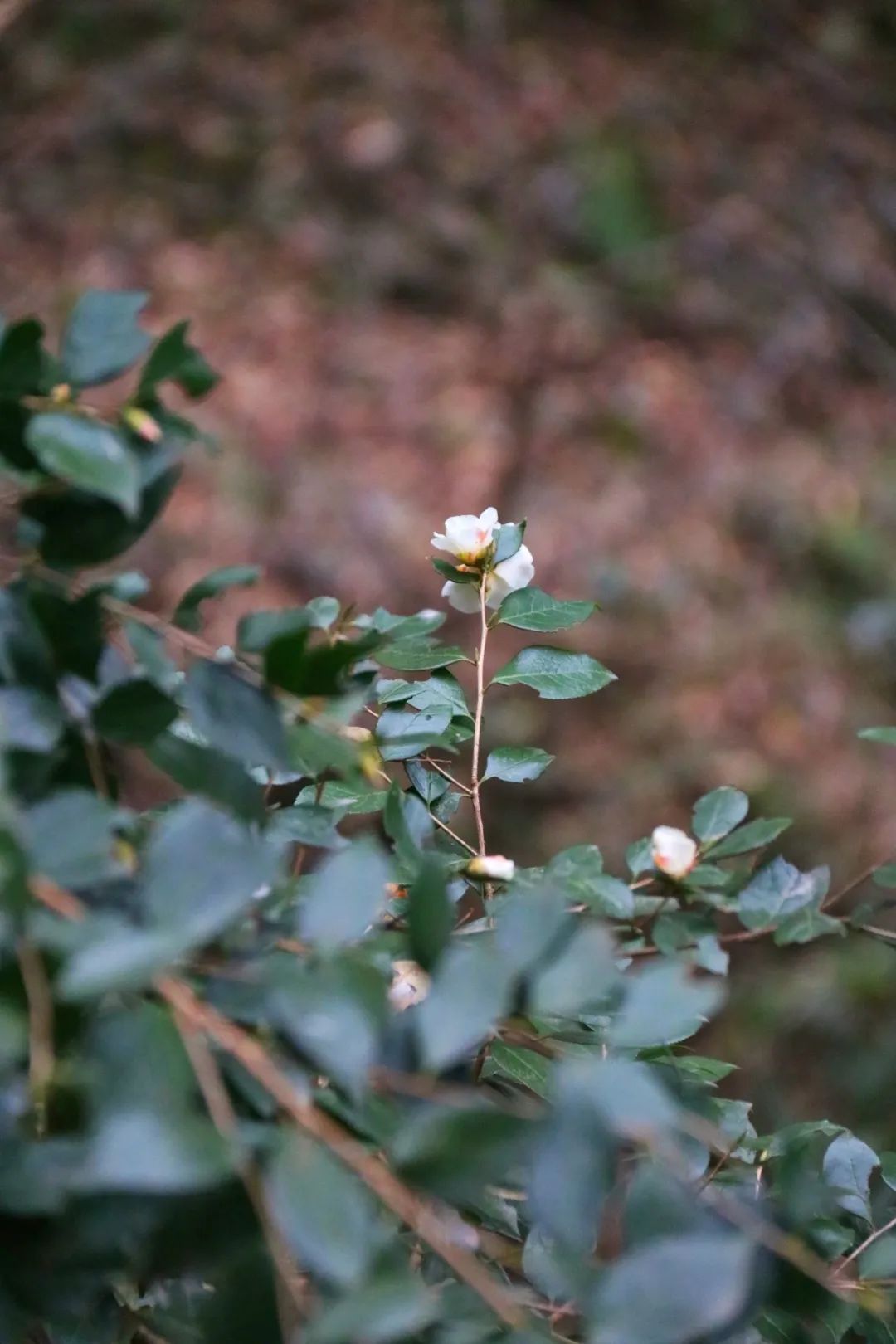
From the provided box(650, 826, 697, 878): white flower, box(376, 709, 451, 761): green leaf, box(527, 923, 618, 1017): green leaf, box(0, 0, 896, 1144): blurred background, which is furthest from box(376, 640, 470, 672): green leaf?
box(0, 0, 896, 1144): blurred background

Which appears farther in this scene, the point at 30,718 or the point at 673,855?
the point at 673,855

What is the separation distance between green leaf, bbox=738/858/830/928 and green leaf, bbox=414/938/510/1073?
1.04 feet

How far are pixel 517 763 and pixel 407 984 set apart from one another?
20 centimetres

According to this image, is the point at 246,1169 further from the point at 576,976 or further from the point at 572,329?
the point at 572,329

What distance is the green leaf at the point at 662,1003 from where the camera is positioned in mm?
326

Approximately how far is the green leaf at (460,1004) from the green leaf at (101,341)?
23 cm

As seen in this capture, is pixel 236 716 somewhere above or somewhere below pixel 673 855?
above

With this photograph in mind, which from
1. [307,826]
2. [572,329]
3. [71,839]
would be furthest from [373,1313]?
[572,329]

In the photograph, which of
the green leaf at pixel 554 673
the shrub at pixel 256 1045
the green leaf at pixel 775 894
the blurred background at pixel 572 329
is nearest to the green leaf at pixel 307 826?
the shrub at pixel 256 1045

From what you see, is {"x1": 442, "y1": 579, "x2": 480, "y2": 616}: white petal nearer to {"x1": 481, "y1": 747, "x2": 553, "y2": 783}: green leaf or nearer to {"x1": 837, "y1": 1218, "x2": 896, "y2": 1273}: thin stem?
{"x1": 481, "y1": 747, "x2": 553, "y2": 783}: green leaf

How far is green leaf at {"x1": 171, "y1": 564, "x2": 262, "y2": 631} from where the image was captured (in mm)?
405

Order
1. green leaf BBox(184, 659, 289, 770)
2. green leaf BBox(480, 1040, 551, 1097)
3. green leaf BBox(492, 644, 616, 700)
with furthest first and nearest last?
green leaf BBox(492, 644, 616, 700) < green leaf BBox(480, 1040, 551, 1097) < green leaf BBox(184, 659, 289, 770)

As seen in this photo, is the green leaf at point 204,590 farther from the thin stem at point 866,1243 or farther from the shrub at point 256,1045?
the thin stem at point 866,1243

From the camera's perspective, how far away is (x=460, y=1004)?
311 mm
